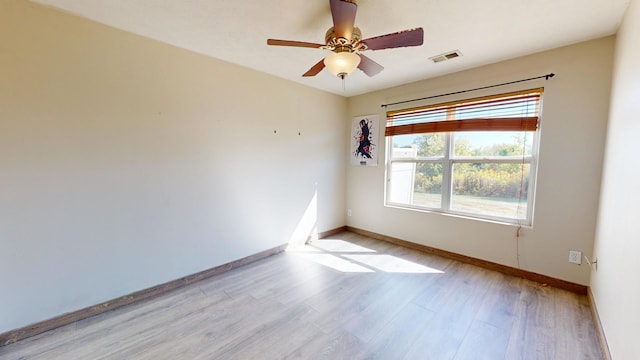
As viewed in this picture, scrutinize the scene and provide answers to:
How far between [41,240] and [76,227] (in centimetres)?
20

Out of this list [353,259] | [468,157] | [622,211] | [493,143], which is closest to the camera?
[622,211]

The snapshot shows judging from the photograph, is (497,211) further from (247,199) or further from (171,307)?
(171,307)

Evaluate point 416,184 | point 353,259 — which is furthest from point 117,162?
point 416,184

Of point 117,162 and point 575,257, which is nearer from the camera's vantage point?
point 117,162

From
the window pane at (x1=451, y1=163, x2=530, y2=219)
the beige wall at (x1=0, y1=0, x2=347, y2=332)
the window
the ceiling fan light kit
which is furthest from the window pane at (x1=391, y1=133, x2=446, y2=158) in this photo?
the ceiling fan light kit

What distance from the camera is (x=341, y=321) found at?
6.54ft

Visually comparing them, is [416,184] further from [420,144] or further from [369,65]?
[369,65]

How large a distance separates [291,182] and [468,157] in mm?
2276

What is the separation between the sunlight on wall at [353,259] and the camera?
2914 millimetres

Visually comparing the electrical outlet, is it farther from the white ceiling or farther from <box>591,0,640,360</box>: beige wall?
the white ceiling

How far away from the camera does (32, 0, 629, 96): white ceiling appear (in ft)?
5.77

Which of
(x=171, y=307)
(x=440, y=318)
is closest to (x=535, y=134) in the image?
(x=440, y=318)

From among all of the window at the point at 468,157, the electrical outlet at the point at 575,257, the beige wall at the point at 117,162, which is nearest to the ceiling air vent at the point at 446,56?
the window at the point at 468,157

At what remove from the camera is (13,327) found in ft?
5.80
